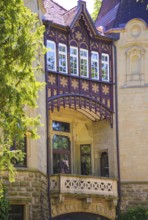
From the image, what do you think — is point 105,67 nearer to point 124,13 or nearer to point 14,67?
point 124,13

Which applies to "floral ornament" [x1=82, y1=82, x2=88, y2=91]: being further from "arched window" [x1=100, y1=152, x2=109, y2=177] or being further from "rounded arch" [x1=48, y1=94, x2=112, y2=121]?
"arched window" [x1=100, y1=152, x2=109, y2=177]

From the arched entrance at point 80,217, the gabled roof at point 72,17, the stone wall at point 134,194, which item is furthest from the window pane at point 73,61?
the arched entrance at point 80,217

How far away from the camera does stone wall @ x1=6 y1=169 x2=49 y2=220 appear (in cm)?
2648

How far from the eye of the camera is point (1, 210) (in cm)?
2514

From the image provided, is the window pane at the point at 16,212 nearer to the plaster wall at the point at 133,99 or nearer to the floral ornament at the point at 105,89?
the plaster wall at the point at 133,99

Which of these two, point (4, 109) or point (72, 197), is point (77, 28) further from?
point (4, 109)

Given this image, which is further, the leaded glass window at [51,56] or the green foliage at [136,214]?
the green foliage at [136,214]

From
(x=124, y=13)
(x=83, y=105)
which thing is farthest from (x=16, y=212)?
(x=124, y=13)

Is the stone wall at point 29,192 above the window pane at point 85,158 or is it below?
below

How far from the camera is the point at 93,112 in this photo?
106 ft

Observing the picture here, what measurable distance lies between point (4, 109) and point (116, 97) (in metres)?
14.7

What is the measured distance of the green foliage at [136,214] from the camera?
3078 cm

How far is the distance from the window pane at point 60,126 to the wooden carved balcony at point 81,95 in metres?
1.22

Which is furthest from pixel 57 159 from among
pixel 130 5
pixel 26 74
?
pixel 26 74
